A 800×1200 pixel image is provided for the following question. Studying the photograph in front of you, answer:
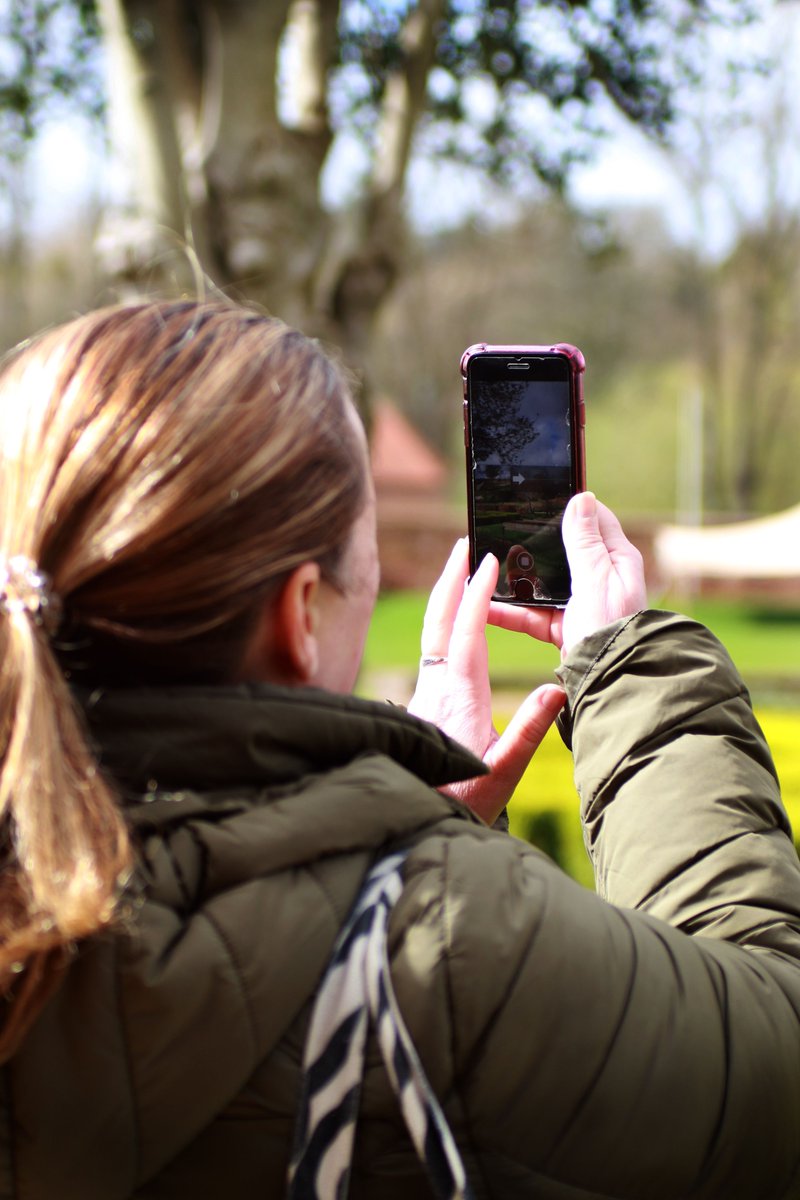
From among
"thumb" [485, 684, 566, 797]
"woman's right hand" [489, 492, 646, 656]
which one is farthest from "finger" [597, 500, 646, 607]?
"thumb" [485, 684, 566, 797]

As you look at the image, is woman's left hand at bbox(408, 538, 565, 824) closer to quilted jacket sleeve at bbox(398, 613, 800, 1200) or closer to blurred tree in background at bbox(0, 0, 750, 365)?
quilted jacket sleeve at bbox(398, 613, 800, 1200)

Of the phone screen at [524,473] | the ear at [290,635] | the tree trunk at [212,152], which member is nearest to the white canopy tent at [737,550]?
the tree trunk at [212,152]

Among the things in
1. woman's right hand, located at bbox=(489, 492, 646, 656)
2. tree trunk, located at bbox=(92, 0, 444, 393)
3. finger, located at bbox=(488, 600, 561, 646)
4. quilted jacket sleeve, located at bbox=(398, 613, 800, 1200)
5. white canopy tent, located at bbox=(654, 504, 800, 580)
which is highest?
tree trunk, located at bbox=(92, 0, 444, 393)

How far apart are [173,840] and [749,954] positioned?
53cm

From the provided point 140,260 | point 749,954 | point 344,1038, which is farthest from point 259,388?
point 140,260

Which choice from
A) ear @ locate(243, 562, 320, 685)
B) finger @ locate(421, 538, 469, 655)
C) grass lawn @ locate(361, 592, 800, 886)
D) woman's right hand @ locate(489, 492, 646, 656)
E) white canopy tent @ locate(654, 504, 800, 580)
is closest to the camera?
A: ear @ locate(243, 562, 320, 685)

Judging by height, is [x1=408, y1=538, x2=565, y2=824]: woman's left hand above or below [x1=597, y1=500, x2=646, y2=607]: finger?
below

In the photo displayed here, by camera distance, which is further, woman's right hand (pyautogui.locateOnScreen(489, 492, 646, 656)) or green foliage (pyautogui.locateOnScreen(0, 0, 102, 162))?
green foliage (pyautogui.locateOnScreen(0, 0, 102, 162))

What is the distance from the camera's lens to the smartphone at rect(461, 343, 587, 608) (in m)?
1.75

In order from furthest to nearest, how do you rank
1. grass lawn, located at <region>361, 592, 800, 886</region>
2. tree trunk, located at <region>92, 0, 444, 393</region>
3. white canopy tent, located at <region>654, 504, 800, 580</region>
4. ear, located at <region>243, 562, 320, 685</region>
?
white canopy tent, located at <region>654, 504, 800, 580</region> → tree trunk, located at <region>92, 0, 444, 393</region> → grass lawn, located at <region>361, 592, 800, 886</region> → ear, located at <region>243, 562, 320, 685</region>

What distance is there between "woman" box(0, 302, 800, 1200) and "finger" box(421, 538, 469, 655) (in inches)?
19.2

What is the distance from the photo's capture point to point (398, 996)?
0.96 m

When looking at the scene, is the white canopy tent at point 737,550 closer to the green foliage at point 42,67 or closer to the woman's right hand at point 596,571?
the green foliage at point 42,67

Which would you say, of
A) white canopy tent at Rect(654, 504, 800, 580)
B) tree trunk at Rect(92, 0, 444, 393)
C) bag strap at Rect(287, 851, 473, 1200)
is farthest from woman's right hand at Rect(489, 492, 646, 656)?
white canopy tent at Rect(654, 504, 800, 580)
